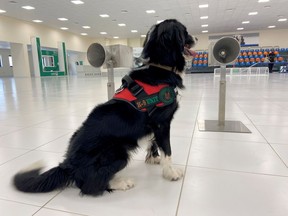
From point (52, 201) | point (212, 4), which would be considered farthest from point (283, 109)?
point (212, 4)

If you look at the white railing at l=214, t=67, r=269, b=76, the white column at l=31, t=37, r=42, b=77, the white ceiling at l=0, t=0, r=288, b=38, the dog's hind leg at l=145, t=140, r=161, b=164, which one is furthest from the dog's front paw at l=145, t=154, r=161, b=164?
the white column at l=31, t=37, r=42, b=77

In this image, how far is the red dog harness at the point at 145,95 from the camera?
1267 mm

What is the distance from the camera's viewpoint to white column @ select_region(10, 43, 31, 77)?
18.5 meters

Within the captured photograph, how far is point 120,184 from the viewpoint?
130cm

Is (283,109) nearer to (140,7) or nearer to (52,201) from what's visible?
(52,201)

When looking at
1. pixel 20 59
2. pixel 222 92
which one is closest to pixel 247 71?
pixel 222 92

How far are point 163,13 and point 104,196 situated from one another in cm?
1606

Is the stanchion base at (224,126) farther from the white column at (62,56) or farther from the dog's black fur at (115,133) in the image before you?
the white column at (62,56)

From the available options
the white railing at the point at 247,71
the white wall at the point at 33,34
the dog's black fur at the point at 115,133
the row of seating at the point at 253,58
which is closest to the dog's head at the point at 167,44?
the dog's black fur at the point at 115,133

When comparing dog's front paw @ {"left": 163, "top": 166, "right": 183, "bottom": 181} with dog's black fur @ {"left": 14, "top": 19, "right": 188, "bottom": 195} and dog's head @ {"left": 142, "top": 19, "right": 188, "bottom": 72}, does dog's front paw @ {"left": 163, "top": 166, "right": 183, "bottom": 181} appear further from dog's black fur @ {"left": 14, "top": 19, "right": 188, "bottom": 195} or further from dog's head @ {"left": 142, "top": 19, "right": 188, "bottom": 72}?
dog's head @ {"left": 142, "top": 19, "right": 188, "bottom": 72}

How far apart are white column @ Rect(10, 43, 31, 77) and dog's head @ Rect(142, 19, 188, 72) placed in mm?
20596

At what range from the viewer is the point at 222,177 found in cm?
140

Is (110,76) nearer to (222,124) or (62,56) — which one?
(222,124)

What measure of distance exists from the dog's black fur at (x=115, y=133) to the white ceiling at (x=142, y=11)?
12658 mm
